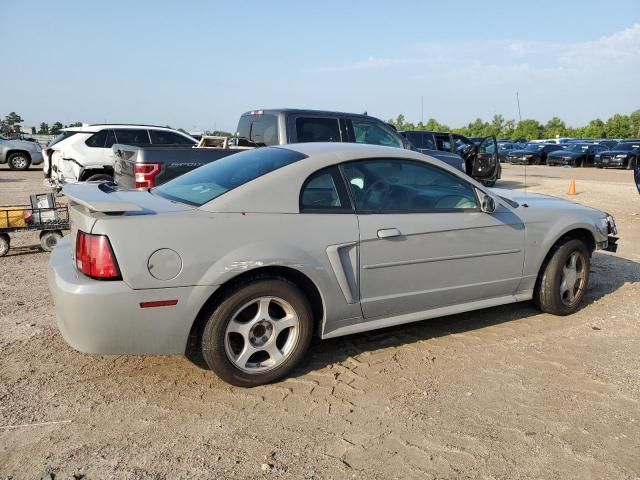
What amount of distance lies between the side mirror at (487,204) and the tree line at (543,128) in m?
54.9

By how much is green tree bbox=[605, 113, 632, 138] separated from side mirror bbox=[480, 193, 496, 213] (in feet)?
208

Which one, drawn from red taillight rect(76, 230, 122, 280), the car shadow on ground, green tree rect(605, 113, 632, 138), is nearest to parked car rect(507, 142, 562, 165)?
the car shadow on ground

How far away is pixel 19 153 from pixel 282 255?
2059 centimetres

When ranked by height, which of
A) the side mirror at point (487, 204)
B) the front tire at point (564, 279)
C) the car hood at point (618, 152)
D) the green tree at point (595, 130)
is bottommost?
the front tire at point (564, 279)

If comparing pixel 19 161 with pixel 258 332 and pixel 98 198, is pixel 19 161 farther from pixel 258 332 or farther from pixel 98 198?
pixel 258 332

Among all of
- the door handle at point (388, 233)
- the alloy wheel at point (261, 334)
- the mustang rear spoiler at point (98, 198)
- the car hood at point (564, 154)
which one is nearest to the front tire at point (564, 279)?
the door handle at point (388, 233)

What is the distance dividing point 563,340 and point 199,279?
3001mm

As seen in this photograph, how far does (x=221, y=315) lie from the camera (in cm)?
326

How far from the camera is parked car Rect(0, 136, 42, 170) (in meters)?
20.2

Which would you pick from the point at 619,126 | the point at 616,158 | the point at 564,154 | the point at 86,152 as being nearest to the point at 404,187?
the point at 86,152

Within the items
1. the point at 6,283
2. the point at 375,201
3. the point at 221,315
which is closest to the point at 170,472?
the point at 221,315

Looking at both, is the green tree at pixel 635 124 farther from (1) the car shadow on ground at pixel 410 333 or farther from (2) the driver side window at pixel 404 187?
(2) the driver side window at pixel 404 187

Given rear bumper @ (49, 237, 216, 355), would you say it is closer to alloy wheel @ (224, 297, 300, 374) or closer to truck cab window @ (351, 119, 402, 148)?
alloy wheel @ (224, 297, 300, 374)

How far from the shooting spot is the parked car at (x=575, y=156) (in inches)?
1158
